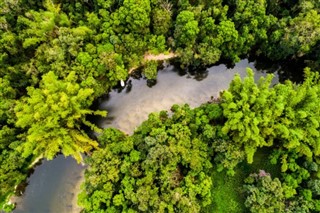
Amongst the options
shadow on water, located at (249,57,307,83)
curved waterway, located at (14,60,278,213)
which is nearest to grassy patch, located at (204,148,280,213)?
curved waterway, located at (14,60,278,213)

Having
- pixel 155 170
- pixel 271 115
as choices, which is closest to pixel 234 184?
pixel 271 115

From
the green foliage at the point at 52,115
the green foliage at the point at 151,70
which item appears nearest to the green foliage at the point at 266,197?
the green foliage at the point at 151,70

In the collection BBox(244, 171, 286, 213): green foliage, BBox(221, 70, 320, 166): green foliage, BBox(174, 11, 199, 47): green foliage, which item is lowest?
BBox(244, 171, 286, 213): green foliage

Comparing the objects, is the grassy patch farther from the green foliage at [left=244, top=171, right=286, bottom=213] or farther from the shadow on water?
the shadow on water

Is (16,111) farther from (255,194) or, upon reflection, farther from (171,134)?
(255,194)

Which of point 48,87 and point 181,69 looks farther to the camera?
point 181,69

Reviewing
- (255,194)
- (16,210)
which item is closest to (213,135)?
(255,194)

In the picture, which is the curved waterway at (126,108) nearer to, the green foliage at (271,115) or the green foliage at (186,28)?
the green foliage at (186,28)
